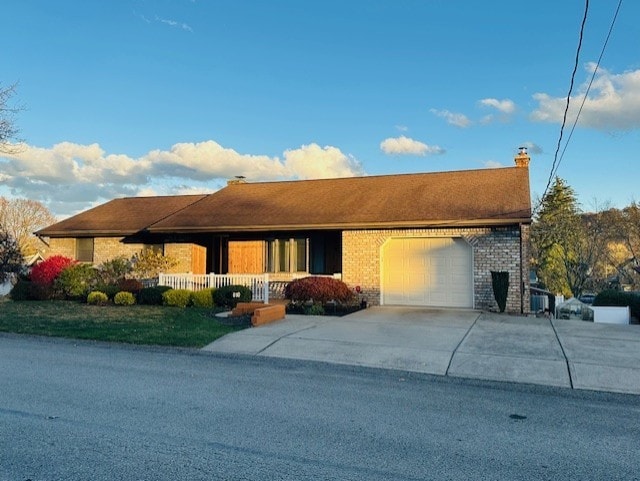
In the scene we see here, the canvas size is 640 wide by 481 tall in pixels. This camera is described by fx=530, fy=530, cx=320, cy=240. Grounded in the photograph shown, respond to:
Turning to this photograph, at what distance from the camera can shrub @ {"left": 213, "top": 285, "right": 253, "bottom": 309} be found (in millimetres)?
16270

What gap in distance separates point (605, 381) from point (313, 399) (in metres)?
4.33

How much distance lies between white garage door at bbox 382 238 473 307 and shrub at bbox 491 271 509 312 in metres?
0.98

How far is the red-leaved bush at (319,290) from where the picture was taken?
1571 cm

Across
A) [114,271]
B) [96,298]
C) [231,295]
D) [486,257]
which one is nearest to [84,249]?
[114,271]

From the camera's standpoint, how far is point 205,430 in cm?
517

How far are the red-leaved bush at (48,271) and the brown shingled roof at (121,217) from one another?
2.41m

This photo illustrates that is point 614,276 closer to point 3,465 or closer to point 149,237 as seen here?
point 149,237

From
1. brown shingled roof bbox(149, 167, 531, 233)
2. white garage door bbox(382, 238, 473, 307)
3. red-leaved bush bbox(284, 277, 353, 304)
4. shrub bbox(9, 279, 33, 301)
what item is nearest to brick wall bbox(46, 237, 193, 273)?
brown shingled roof bbox(149, 167, 531, 233)

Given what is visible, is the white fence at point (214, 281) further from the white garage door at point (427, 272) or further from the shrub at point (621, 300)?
the shrub at point (621, 300)

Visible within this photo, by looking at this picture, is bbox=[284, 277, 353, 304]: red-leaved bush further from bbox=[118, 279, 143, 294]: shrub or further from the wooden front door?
bbox=[118, 279, 143, 294]: shrub

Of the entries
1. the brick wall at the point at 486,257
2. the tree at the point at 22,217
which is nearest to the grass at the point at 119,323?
the brick wall at the point at 486,257

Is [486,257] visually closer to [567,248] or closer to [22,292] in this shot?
[22,292]

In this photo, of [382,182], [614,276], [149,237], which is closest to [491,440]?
[382,182]

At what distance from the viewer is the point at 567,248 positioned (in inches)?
1610
